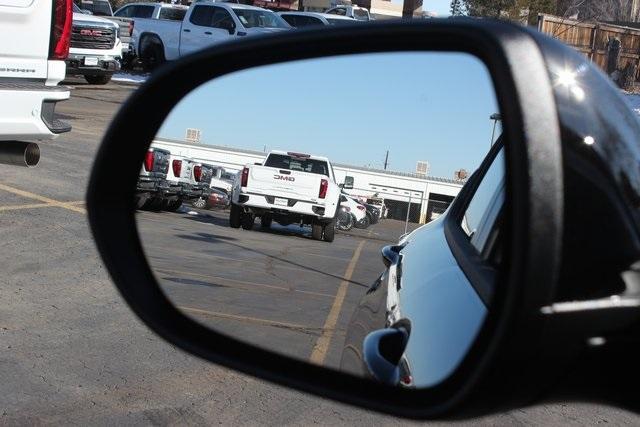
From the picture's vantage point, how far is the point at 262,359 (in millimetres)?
1702

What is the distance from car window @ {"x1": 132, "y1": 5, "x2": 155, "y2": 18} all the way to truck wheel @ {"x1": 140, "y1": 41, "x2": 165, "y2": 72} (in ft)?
4.44

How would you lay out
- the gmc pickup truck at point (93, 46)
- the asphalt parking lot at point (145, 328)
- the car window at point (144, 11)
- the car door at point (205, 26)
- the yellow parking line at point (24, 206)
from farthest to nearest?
the car window at point (144, 11)
the car door at point (205, 26)
the gmc pickup truck at point (93, 46)
the yellow parking line at point (24, 206)
the asphalt parking lot at point (145, 328)

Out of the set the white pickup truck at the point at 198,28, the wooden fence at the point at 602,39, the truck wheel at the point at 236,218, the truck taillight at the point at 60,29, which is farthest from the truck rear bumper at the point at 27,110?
the white pickup truck at the point at 198,28

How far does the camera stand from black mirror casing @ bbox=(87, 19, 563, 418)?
115cm

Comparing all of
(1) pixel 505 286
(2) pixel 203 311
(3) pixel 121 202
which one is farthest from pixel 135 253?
(1) pixel 505 286

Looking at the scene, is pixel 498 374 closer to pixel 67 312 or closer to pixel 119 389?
pixel 119 389

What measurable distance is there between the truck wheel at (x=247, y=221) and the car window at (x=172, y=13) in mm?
29282

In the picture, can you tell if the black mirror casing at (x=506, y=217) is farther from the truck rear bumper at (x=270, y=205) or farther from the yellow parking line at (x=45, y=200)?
the yellow parking line at (x=45, y=200)

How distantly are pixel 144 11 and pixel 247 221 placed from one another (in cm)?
3004

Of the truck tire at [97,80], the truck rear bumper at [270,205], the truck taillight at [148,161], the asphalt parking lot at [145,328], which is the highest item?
the truck taillight at [148,161]

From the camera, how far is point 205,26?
92.0ft

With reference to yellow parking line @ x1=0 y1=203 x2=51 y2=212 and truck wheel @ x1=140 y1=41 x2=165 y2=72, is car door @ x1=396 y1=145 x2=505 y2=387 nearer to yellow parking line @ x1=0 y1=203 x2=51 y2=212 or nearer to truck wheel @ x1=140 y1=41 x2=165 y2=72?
yellow parking line @ x1=0 y1=203 x2=51 y2=212

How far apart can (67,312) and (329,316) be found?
5154mm

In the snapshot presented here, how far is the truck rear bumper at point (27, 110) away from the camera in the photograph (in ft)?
28.2
